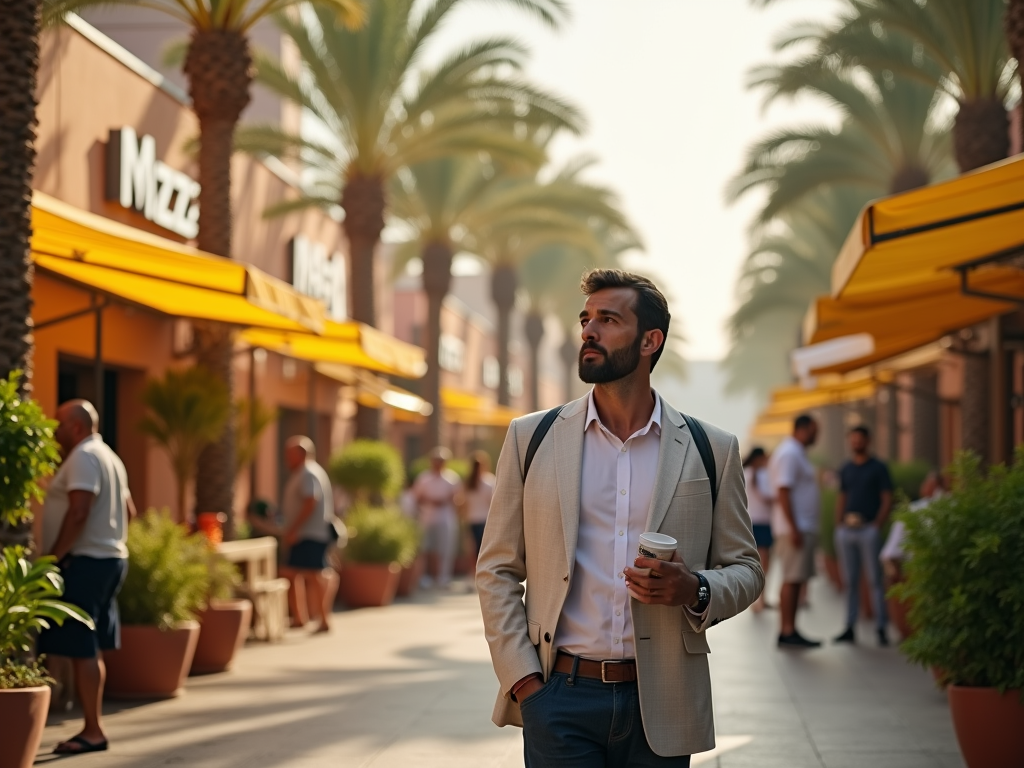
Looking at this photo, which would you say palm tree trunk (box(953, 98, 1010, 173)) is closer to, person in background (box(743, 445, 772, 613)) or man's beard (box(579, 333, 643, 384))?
person in background (box(743, 445, 772, 613))

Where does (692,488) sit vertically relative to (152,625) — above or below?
above

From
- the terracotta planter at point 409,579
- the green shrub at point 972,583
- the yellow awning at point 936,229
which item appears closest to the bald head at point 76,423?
the yellow awning at point 936,229

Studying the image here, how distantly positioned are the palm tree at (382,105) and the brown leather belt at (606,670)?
18.4 metres

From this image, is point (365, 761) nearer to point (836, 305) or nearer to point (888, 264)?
point (888, 264)

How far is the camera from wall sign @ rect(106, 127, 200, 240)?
15.8 metres

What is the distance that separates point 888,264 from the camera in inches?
364

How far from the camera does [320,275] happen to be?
1046 inches

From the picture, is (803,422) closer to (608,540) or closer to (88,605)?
(88,605)

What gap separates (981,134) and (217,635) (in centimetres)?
1114

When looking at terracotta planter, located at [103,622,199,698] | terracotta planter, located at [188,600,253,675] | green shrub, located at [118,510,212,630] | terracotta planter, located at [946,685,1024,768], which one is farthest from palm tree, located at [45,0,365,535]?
terracotta planter, located at [946,685,1024,768]

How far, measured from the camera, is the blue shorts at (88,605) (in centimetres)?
808

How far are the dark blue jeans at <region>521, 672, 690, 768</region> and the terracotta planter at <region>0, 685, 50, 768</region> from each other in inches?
143

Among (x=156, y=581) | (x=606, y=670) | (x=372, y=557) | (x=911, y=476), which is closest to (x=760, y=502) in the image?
(x=911, y=476)

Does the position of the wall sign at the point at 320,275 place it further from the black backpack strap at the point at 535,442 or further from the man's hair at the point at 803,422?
the black backpack strap at the point at 535,442
